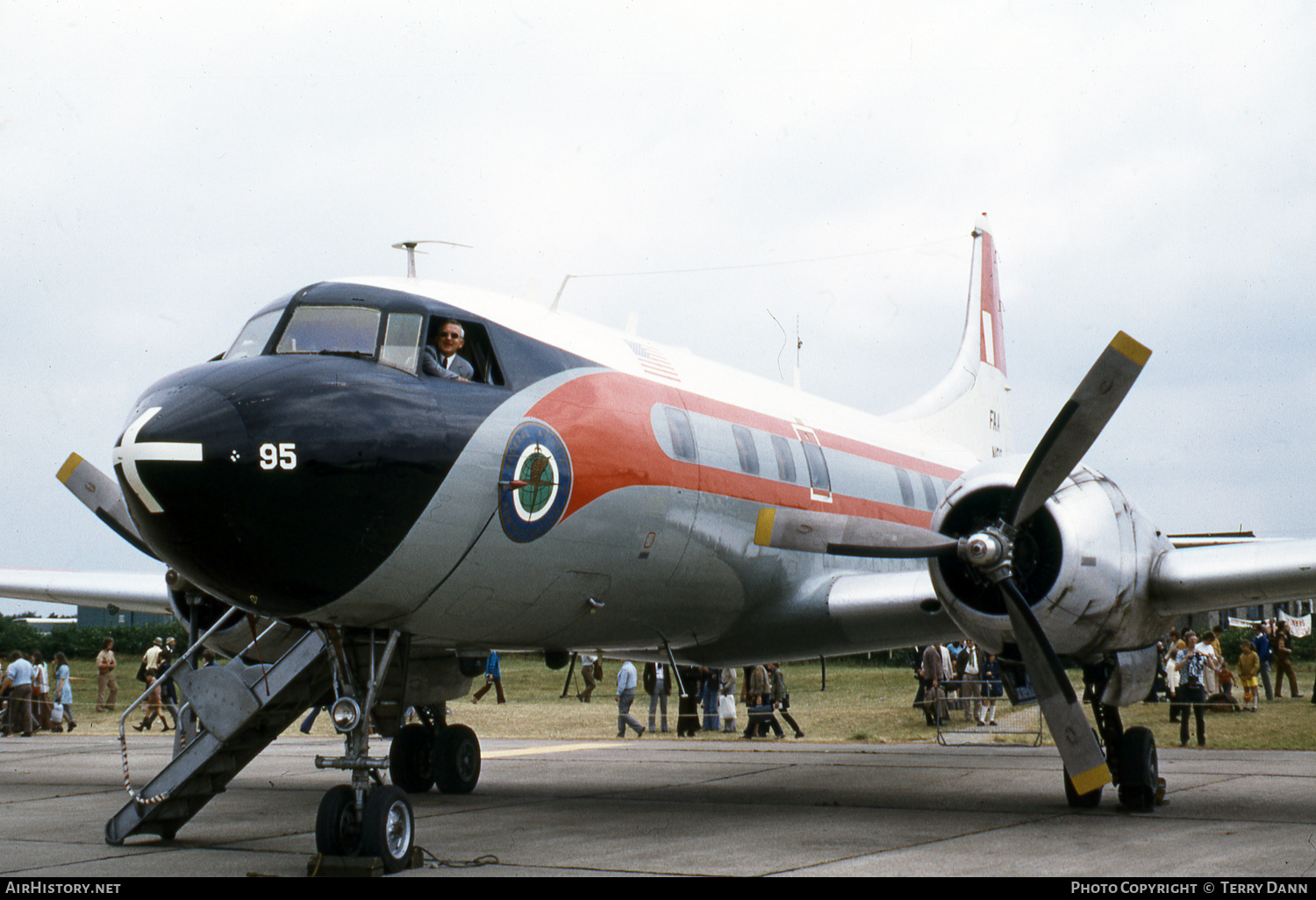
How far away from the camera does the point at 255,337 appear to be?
821cm

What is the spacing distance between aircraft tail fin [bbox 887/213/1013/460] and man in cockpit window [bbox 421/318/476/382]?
10980mm

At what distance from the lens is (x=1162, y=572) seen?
942 cm

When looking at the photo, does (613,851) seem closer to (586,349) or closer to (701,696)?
(586,349)

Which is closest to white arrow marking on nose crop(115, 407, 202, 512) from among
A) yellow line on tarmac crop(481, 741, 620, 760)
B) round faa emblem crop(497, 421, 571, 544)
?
round faa emblem crop(497, 421, 571, 544)

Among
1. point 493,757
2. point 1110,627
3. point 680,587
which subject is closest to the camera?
Result: point 1110,627

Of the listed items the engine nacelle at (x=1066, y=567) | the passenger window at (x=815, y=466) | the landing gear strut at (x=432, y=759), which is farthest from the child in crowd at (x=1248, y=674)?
the landing gear strut at (x=432, y=759)

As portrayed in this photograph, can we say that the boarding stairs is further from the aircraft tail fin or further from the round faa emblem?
the aircraft tail fin

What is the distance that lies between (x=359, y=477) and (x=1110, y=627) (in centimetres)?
566

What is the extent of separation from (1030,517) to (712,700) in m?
17.4

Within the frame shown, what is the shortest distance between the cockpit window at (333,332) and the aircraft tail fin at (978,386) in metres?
11.5

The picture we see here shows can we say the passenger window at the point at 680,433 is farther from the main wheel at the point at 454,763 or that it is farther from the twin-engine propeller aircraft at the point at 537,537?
the main wheel at the point at 454,763

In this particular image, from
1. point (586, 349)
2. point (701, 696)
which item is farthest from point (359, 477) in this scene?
point (701, 696)

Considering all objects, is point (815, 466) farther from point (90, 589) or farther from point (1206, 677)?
point (1206, 677)

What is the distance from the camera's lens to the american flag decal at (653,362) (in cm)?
1025
